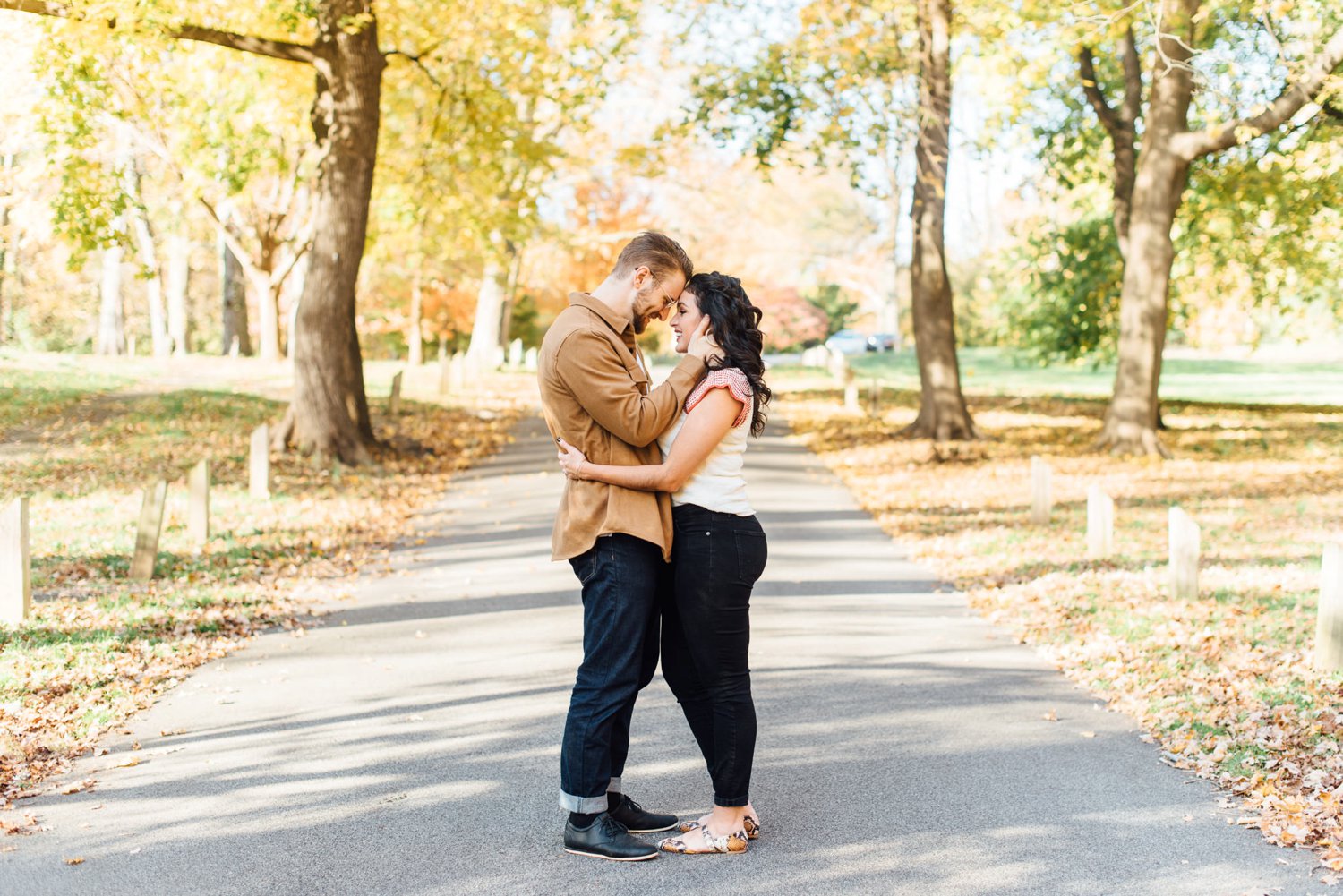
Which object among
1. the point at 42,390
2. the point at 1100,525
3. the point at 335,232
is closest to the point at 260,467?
the point at 335,232

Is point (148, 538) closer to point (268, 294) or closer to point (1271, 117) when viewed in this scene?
point (1271, 117)

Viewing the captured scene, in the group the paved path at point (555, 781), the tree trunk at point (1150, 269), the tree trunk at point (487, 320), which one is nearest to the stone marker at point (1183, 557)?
the paved path at point (555, 781)

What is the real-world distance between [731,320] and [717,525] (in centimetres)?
80

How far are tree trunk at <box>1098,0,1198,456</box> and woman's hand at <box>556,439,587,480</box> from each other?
18369 mm

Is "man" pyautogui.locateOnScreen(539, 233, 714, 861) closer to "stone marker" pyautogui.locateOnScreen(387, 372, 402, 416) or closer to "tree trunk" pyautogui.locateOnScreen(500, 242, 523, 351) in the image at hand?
"stone marker" pyautogui.locateOnScreen(387, 372, 402, 416)

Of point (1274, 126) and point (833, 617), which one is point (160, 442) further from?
point (1274, 126)

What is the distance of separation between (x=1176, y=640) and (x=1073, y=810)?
141 inches

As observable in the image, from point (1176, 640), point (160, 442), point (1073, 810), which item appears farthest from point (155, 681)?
point (160, 442)

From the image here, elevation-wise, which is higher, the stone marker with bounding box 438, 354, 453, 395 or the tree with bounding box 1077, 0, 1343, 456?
the tree with bounding box 1077, 0, 1343, 456

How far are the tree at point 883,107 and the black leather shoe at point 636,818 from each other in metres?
14.7

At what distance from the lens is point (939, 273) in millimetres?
23125

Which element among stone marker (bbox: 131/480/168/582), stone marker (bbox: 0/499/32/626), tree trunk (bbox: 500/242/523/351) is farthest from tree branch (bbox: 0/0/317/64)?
tree trunk (bbox: 500/242/523/351)

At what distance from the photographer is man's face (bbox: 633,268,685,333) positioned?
206 inches

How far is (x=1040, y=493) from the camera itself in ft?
47.5
